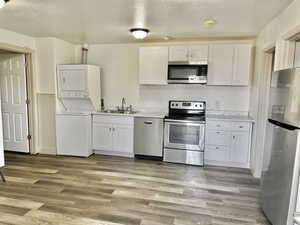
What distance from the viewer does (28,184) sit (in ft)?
10.3

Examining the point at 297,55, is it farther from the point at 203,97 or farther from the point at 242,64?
the point at 203,97

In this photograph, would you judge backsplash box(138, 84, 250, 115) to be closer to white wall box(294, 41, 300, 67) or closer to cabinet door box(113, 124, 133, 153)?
cabinet door box(113, 124, 133, 153)

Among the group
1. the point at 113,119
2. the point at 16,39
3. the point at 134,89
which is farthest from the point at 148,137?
the point at 16,39

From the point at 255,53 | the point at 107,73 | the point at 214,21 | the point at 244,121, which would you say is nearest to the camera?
the point at 214,21

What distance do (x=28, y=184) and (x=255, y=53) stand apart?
435 centimetres

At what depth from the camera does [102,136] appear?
4.39 metres

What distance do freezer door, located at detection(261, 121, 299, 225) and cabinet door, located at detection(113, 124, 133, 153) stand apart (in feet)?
8.17

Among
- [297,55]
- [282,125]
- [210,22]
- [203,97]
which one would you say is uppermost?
[210,22]

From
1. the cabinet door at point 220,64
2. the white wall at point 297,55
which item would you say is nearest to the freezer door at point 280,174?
the white wall at point 297,55

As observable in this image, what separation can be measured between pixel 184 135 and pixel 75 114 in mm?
2152

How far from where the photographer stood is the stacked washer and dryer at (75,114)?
14.0 ft

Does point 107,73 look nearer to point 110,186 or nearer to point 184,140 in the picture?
point 184,140

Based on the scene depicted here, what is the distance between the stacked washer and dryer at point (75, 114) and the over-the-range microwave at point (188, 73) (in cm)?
163

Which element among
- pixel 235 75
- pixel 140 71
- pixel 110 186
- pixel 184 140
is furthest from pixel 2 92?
pixel 235 75
